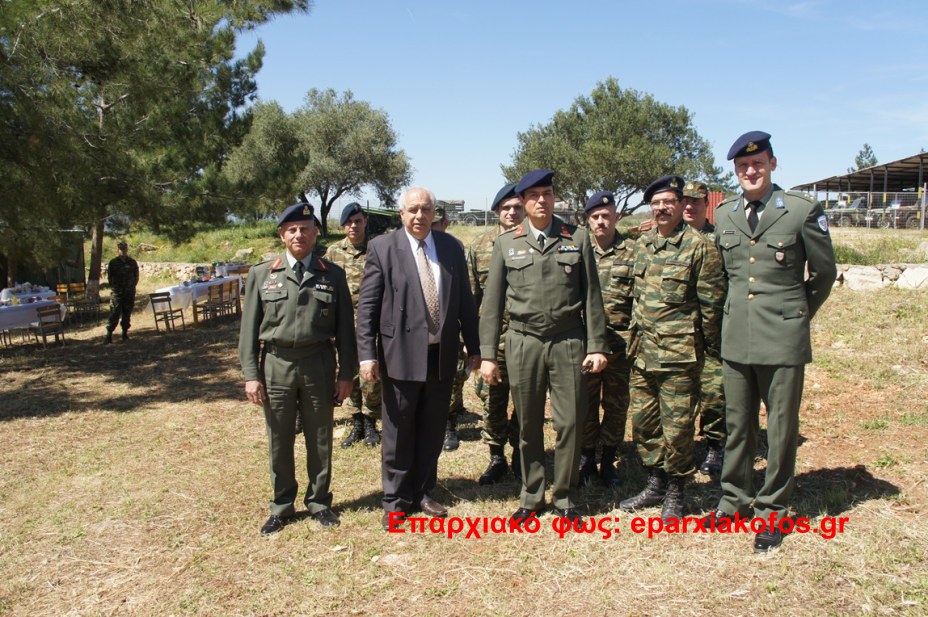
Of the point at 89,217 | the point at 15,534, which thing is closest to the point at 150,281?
the point at 89,217

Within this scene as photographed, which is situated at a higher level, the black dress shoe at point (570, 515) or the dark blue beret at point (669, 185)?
the dark blue beret at point (669, 185)

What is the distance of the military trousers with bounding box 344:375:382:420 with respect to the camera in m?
4.92

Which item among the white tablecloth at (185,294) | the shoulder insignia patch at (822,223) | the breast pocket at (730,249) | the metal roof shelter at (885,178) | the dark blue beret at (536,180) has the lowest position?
the white tablecloth at (185,294)

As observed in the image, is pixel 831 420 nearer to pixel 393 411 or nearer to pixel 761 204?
pixel 761 204

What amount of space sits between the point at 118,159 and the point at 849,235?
1445 centimetres

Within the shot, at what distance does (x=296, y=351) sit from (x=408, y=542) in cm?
121

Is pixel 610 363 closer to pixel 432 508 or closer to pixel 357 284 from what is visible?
pixel 432 508

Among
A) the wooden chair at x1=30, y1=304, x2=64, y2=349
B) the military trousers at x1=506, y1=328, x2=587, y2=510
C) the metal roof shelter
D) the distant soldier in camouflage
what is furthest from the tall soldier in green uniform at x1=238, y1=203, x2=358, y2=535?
the metal roof shelter

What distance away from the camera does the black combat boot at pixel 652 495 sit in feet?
11.8

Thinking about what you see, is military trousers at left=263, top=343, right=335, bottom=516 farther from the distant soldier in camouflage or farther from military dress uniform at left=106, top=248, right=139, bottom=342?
military dress uniform at left=106, top=248, right=139, bottom=342

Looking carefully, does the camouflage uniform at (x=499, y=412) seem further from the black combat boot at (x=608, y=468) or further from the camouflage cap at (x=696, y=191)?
the camouflage cap at (x=696, y=191)

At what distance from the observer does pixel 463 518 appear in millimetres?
3645

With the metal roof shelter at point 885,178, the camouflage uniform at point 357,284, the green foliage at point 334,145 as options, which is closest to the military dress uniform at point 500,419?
the camouflage uniform at point 357,284

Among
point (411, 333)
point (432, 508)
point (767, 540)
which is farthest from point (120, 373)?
point (767, 540)
